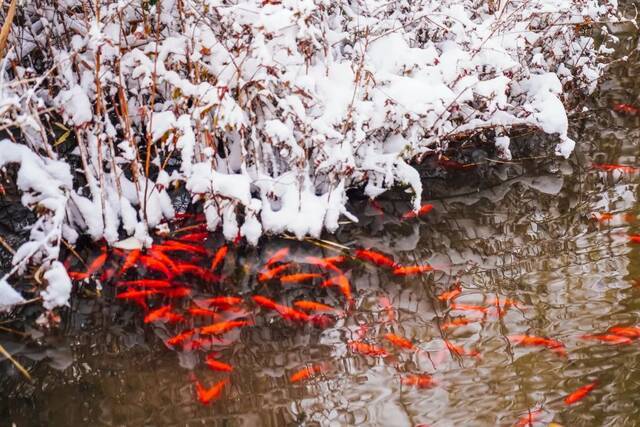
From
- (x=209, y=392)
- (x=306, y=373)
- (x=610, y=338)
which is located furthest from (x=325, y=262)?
(x=610, y=338)

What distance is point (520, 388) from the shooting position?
13.0ft

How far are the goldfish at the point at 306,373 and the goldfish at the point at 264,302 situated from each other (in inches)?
27.9

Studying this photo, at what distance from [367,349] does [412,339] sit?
0.32m

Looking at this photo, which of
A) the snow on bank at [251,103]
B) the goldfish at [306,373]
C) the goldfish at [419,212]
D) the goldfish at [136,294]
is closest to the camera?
the goldfish at [306,373]

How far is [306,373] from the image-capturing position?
4207 mm

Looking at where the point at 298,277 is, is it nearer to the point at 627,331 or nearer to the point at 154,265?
the point at 154,265

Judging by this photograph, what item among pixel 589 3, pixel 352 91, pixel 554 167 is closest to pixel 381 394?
pixel 352 91

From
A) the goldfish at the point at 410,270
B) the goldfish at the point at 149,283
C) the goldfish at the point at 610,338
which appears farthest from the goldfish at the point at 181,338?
the goldfish at the point at 610,338

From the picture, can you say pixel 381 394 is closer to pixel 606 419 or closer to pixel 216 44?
pixel 606 419

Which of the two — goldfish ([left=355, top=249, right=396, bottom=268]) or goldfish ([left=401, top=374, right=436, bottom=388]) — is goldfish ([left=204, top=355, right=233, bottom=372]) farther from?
goldfish ([left=355, top=249, right=396, bottom=268])

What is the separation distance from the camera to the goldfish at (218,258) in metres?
5.27

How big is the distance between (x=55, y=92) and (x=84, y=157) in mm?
941

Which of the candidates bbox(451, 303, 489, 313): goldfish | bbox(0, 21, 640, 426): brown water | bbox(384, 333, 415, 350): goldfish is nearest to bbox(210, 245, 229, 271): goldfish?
bbox(0, 21, 640, 426): brown water

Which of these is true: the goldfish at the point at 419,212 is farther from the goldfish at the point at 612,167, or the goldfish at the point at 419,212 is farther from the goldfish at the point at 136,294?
the goldfish at the point at 136,294
